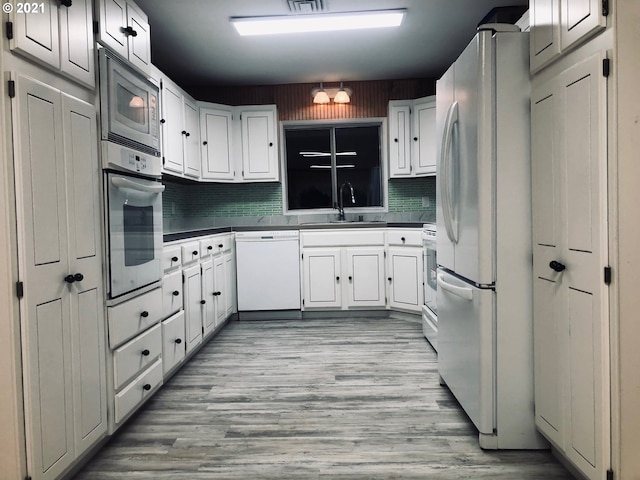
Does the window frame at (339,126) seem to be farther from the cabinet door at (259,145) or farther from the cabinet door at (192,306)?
the cabinet door at (192,306)

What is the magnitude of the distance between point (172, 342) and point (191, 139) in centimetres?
208

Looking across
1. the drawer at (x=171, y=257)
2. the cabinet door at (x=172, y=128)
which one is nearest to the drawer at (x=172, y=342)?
the drawer at (x=171, y=257)

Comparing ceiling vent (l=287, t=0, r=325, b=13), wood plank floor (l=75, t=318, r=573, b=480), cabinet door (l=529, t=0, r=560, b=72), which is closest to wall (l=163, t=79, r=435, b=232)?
ceiling vent (l=287, t=0, r=325, b=13)

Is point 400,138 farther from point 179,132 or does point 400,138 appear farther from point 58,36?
point 58,36

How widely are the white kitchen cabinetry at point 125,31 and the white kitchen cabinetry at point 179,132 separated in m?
0.96

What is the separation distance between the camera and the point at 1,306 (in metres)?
1.45

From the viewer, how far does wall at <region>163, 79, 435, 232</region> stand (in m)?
5.12

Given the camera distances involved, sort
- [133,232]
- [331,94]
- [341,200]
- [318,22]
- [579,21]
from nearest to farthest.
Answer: [579,21] → [133,232] → [318,22] → [331,94] → [341,200]

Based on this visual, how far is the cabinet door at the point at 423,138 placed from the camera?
4.70 m

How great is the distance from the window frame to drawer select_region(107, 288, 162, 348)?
2.83 m

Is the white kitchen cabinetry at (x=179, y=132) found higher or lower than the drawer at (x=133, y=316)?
higher

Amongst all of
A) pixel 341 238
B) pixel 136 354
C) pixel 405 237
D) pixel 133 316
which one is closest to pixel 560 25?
pixel 133 316

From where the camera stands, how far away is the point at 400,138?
191 inches

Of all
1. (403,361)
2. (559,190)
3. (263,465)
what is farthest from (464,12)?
(263,465)
